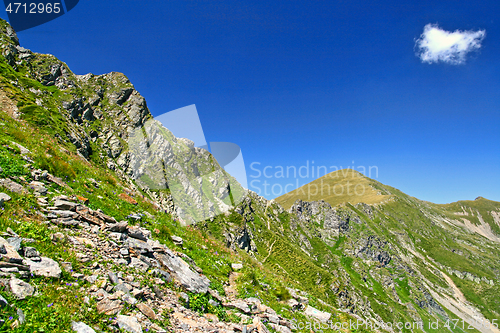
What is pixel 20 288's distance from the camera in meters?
4.82

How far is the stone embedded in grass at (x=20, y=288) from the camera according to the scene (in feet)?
15.5

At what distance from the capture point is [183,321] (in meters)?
7.76

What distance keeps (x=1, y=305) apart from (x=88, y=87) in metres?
133

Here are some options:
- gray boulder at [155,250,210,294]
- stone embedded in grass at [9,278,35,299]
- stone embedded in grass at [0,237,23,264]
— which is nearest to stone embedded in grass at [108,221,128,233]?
gray boulder at [155,250,210,294]

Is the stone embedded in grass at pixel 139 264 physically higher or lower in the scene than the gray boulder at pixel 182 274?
higher

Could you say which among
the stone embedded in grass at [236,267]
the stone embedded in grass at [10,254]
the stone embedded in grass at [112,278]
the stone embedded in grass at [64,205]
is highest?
the stone embedded in grass at [64,205]

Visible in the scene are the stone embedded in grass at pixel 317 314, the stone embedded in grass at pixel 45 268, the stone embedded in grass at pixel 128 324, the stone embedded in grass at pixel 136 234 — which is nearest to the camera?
the stone embedded in grass at pixel 45 268

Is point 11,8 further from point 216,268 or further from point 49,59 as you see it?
point 49,59

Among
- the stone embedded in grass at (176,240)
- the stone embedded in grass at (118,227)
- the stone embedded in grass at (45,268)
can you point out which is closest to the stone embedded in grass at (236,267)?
the stone embedded in grass at (176,240)

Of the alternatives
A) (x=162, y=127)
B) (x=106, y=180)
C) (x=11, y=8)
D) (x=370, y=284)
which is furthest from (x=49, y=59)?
(x=370, y=284)

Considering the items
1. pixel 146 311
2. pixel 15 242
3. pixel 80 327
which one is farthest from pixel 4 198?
pixel 146 311

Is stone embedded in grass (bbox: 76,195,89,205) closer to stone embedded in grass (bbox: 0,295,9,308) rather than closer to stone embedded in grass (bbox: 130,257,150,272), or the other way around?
stone embedded in grass (bbox: 130,257,150,272)

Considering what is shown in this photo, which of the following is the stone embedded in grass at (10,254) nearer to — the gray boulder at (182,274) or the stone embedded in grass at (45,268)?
the stone embedded in grass at (45,268)

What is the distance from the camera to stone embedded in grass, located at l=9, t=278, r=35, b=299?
471 cm
